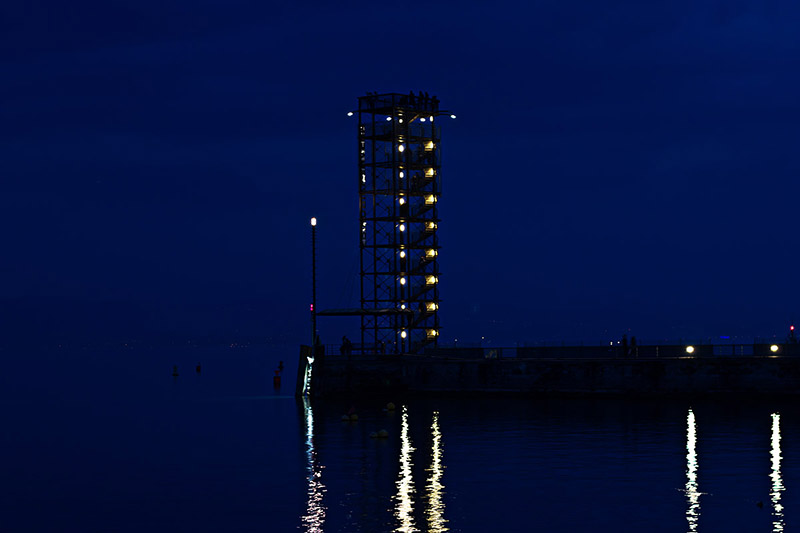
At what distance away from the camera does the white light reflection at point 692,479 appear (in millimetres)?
34781

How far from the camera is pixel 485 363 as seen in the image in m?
78.8

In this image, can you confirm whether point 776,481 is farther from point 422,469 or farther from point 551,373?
point 551,373

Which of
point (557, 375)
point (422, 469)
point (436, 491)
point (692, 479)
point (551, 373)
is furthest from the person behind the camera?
point (551, 373)

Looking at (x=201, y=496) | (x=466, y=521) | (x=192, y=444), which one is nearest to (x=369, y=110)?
(x=192, y=444)

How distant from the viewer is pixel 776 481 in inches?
1603

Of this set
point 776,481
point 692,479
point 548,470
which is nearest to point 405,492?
point 548,470

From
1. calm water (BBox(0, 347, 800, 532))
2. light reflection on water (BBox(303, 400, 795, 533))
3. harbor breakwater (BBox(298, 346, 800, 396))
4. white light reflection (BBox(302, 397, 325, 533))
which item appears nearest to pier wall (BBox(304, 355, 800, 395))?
harbor breakwater (BBox(298, 346, 800, 396))

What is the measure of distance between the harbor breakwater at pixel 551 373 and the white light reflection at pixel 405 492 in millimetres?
21746

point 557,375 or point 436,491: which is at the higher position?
point 557,375

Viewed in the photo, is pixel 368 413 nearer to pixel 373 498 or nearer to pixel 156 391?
pixel 373 498

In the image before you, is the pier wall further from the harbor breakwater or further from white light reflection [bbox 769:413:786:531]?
white light reflection [bbox 769:413:786:531]

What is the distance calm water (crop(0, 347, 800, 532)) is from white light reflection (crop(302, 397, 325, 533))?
4.0 inches

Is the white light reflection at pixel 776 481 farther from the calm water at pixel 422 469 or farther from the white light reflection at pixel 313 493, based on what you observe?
the white light reflection at pixel 313 493

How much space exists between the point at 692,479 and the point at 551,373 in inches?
1375
